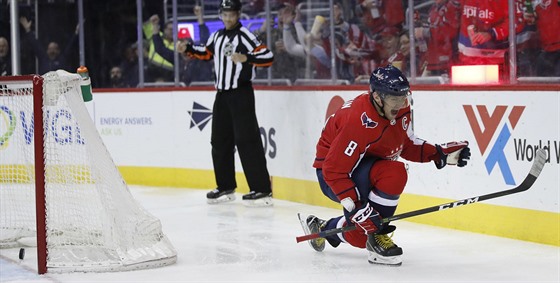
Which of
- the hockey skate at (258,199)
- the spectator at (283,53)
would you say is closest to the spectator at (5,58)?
the spectator at (283,53)

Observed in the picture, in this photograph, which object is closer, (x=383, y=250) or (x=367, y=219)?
(x=367, y=219)

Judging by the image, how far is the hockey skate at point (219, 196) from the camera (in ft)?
25.4

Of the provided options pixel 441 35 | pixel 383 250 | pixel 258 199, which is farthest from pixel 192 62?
pixel 383 250

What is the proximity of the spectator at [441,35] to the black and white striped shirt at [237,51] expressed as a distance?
1112mm

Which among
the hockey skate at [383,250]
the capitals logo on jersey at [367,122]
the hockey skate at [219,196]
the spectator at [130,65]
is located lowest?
the hockey skate at [219,196]

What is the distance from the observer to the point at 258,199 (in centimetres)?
754

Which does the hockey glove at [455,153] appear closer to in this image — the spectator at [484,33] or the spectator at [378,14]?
the spectator at [484,33]

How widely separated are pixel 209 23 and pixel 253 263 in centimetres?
392

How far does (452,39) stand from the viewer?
6715 mm

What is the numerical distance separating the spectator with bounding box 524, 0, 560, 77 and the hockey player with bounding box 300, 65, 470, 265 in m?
0.96

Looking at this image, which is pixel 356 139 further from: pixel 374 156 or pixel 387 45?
pixel 387 45

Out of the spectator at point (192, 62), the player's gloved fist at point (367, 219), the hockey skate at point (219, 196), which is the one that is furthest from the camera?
the spectator at point (192, 62)

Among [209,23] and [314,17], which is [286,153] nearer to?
[314,17]

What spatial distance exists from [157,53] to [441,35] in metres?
3.36
